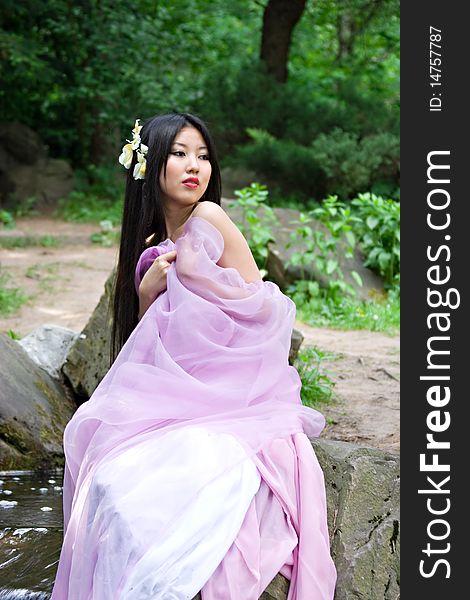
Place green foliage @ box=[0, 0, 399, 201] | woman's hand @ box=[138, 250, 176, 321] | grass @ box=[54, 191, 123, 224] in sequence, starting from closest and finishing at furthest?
woman's hand @ box=[138, 250, 176, 321], green foliage @ box=[0, 0, 399, 201], grass @ box=[54, 191, 123, 224]

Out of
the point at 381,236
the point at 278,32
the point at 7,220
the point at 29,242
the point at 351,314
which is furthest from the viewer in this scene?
the point at 278,32

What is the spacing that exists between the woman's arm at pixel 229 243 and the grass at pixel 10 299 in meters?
4.17

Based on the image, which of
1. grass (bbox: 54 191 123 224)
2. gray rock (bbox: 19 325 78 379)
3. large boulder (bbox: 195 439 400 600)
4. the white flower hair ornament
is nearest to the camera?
large boulder (bbox: 195 439 400 600)

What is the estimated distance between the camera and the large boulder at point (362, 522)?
8.34ft

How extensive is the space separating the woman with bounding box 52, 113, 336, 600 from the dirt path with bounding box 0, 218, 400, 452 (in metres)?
1.77

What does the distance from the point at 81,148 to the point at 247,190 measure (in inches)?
207

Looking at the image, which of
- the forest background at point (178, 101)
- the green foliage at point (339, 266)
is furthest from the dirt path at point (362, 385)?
the forest background at point (178, 101)

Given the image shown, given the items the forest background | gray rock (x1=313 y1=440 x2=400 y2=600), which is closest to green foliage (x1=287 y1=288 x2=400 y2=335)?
the forest background

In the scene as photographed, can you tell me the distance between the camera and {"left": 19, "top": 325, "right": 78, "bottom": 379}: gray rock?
493 cm

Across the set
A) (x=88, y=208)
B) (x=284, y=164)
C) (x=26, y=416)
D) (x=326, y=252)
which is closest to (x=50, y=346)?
(x=26, y=416)

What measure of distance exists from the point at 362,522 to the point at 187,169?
120 cm

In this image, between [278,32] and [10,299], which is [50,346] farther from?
[278,32]

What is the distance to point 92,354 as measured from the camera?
4.70 m

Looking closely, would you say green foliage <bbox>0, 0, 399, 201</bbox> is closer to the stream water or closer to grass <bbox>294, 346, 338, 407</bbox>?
grass <bbox>294, 346, 338, 407</bbox>
